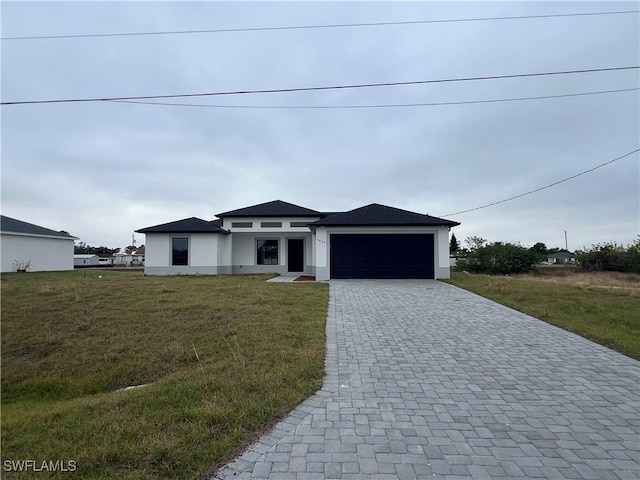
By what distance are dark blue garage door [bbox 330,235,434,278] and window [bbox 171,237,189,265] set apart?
9495 mm

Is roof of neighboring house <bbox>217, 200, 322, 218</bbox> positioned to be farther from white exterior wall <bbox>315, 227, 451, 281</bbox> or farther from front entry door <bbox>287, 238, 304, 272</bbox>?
white exterior wall <bbox>315, 227, 451, 281</bbox>

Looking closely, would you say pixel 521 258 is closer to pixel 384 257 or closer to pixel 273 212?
pixel 384 257

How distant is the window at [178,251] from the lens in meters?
19.9

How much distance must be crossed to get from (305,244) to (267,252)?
259 cm

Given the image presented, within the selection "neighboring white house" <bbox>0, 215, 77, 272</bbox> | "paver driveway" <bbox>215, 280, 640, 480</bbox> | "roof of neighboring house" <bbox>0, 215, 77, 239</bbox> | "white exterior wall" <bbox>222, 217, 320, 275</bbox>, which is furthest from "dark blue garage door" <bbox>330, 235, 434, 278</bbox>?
"roof of neighboring house" <bbox>0, 215, 77, 239</bbox>

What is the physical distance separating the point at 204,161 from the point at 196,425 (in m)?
17.0

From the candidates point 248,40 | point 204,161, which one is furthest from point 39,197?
point 248,40

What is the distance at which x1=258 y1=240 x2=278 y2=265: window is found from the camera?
21391 mm

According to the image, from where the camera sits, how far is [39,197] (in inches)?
731

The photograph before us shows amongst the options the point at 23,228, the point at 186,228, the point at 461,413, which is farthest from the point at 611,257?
the point at 23,228

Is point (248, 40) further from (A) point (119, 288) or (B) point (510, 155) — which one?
(B) point (510, 155)

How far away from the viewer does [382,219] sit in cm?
1644

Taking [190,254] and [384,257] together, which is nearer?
[384,257]

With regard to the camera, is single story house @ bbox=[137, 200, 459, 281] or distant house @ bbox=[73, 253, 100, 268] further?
distant house @ bbox=[73, 253, 100, 268]
